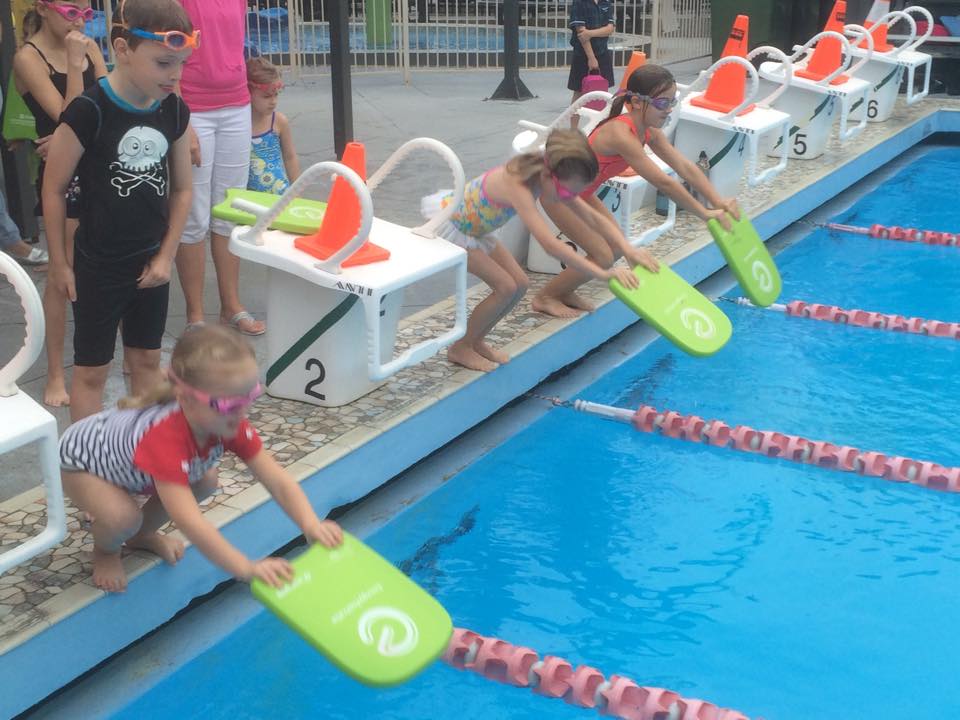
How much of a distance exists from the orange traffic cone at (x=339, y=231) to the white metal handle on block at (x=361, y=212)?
0.19 feet

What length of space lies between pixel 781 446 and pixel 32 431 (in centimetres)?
330

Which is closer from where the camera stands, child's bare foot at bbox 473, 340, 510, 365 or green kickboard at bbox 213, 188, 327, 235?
green kickboard at bbox 213, 188, 327, 235

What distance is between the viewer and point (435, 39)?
18.2 meters

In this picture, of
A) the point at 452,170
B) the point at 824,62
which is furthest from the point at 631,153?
the point at 824,62

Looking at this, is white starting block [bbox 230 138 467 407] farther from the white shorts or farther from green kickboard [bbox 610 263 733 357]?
green kickboard [bbox 610 263 733 357]

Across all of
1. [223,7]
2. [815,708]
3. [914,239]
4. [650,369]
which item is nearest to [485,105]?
[914,239]

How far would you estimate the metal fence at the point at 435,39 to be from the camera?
16062 mm

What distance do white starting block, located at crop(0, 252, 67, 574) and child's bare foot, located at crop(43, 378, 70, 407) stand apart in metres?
1.43

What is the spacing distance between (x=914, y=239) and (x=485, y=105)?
18.1 ft

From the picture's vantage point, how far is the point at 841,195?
33.6ft

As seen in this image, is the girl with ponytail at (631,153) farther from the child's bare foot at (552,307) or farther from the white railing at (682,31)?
the white railing at (682,31)

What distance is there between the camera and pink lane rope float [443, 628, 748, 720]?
10.9ft

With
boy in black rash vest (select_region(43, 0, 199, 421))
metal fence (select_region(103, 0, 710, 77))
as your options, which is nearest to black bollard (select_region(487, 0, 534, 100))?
metal fence (select_region(103, 0, 710, 77))

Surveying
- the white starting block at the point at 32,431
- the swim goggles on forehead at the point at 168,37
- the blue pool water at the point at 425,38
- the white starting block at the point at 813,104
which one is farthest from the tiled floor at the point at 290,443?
the blue pool water at the point at 425,38
